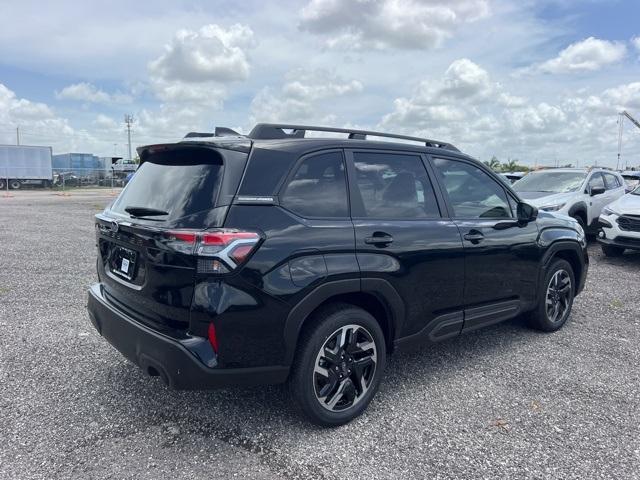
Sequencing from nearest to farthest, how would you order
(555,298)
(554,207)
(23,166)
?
(555,298) → (554,207) → (23,166)

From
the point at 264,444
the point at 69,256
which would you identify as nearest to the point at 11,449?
the point at 264,444

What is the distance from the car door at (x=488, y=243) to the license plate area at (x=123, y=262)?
7.61ft

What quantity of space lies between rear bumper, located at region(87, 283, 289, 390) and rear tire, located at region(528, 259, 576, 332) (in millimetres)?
3061

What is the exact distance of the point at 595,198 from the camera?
10383 millimetres

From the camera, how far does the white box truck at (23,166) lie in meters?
36.0

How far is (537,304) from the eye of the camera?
487 cm

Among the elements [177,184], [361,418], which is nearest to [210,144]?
[177,184]

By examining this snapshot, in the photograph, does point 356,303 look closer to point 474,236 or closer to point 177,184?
point 474,236

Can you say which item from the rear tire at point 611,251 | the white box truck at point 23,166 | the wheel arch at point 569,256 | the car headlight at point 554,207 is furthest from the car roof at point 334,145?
the white box truck at point 23,166

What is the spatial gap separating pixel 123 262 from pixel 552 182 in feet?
31.9

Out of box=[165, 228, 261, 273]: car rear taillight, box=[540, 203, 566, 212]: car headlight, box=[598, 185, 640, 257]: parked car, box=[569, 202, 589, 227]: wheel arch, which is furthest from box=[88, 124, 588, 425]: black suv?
box=[569, 202, 589, 227]: wheel arch

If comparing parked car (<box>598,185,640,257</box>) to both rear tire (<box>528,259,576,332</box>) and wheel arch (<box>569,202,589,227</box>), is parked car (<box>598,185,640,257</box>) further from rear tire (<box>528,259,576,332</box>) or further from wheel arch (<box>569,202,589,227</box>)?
rear tire (<box>528,259,576,332</box>)

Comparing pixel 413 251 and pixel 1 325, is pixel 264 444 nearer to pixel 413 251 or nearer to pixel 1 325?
pixel 413 251

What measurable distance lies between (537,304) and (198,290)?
3.50 meters
